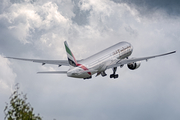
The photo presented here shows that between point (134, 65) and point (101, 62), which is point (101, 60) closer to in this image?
point (101, 62)

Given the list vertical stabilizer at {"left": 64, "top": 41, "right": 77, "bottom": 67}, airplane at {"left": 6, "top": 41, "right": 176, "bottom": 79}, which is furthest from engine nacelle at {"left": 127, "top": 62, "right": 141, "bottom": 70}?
vertical stabilizer at {"left": 64, "top": 41, "right": 77, "bottom": 67}

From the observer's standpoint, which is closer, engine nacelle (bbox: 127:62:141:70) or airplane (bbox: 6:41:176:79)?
airplane (bbox: 6:41:176:79)

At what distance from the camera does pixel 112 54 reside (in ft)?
193

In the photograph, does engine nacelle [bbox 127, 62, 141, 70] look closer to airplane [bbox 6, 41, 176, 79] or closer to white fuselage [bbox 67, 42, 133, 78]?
airplane [bbox 6, 41, 176, 79]

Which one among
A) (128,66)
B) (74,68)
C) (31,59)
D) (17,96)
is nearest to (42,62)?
(31,59)

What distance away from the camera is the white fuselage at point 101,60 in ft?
163

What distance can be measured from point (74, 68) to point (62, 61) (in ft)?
38.8

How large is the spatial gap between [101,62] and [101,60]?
36 centimetres

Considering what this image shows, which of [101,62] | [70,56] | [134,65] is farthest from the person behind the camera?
[134,65]

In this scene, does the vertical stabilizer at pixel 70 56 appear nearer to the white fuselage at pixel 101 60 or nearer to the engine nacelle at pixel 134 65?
the white fuselage at pixel 101 60

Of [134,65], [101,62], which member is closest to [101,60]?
[101,62]

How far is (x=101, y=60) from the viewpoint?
5494 centimetres

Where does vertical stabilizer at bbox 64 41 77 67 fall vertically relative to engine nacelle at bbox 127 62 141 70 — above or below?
below

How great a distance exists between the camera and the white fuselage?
49.8 m
